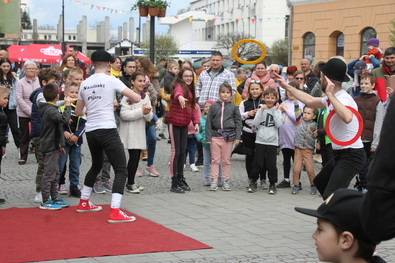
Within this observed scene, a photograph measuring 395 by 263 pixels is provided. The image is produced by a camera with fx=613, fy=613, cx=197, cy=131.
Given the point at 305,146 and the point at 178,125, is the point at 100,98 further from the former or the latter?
the point at 305,146

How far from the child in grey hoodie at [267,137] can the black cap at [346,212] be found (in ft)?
23.0

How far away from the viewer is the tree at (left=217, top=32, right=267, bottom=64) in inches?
2660

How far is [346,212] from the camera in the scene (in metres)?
2.63

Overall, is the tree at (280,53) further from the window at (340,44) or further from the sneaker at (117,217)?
the sneaker at (117,217)

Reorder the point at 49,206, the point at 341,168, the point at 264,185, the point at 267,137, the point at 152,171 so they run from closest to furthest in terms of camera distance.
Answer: the point at 341,168
the point at 49,206
the point at 267,137
the point at 264,185
the point at 152,171

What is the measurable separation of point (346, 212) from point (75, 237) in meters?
4.51

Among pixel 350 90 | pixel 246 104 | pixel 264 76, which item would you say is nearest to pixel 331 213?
pixel 246 104

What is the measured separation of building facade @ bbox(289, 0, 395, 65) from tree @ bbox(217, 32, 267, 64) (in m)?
26.4

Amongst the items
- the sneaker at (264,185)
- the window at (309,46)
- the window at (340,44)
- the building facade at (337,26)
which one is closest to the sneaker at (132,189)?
the sneaker at (264,185)

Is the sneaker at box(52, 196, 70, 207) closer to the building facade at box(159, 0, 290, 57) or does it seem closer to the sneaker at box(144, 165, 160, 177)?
the sneaker at box(144, 165, 160, 177)

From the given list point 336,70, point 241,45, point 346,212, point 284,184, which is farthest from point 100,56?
point 241,45

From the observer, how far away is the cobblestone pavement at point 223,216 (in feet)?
19.8

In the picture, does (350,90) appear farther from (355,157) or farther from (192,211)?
(355,157)

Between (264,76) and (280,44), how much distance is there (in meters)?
58.6
